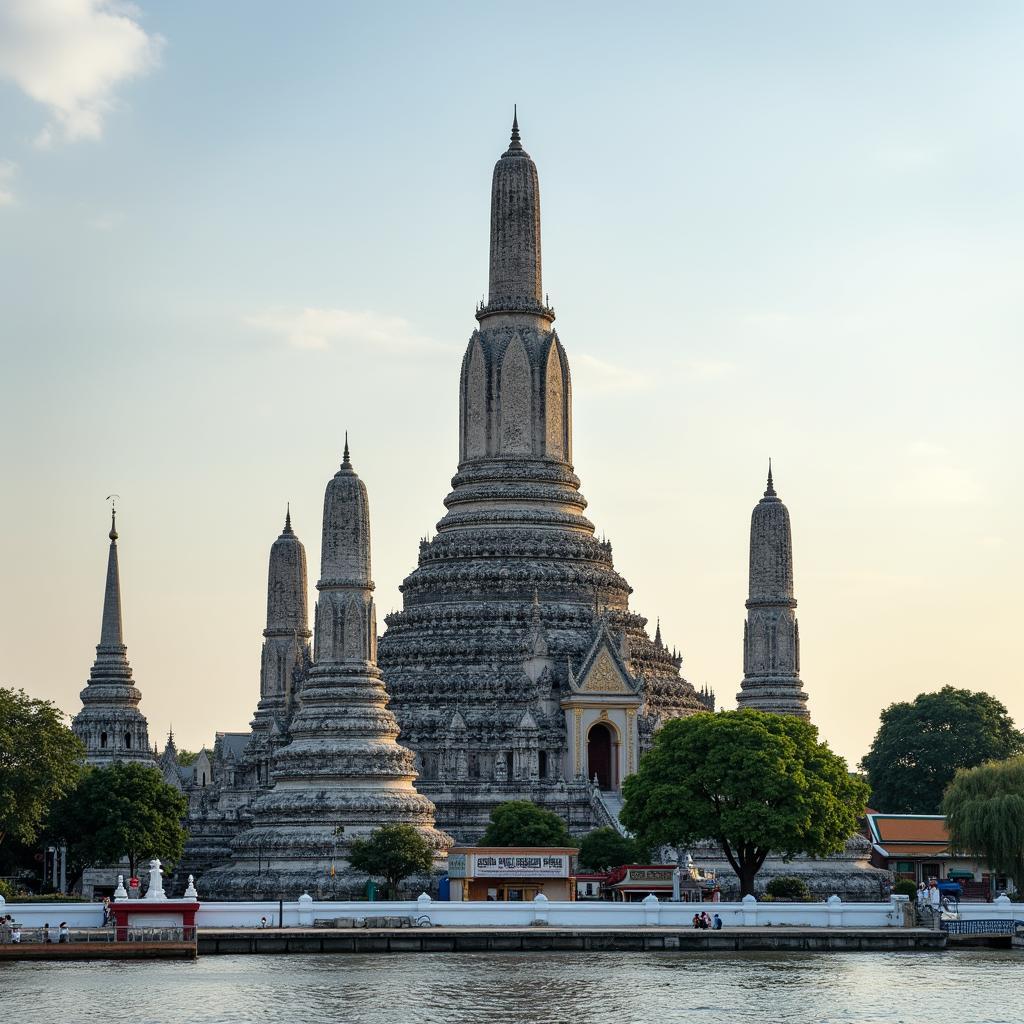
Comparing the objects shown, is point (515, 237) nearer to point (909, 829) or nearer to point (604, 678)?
point (604, 678)

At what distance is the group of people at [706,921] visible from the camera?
67.9m

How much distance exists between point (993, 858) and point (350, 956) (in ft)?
85.4

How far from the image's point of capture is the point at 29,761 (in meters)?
73.9

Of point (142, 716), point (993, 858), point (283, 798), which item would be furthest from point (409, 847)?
point (142, 716)

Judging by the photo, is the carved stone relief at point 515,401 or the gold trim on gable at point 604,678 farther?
the carved stone relief at point 515,401

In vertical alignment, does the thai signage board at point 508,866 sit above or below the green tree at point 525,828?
below

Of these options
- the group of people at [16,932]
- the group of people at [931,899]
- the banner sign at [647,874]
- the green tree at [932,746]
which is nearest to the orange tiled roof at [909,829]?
the green tree at [932,746]

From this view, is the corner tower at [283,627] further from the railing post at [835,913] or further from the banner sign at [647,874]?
the railing post at [835,913]

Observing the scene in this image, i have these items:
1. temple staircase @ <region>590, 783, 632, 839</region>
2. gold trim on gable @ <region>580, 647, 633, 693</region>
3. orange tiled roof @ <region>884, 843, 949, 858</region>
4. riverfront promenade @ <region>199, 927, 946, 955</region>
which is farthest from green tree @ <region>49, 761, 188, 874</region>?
orange tiled roof @ <region>884, 843, 949, 858</region>

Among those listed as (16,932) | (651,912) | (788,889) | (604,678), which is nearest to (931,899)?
(651,912)

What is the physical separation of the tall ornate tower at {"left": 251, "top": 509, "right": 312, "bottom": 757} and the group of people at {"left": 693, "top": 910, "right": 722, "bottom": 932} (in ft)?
109

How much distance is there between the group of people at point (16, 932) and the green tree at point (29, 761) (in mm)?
8916

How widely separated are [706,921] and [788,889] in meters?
11.9

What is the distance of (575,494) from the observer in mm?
96875
